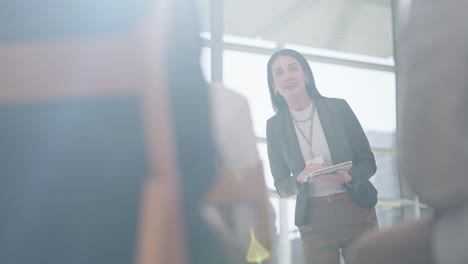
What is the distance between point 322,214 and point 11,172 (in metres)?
2.09

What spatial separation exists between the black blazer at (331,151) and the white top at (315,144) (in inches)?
1.1

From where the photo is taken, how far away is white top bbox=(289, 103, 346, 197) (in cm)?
264

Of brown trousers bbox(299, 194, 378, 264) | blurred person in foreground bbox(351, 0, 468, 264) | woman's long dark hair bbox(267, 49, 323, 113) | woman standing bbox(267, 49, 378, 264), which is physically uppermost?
blurred person in foreground bbox(351, 0, 468, 264)

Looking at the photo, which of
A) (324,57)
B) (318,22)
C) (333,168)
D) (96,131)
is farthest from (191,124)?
(318,22)

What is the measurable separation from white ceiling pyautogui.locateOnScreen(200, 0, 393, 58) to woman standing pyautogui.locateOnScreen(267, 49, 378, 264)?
268 cm

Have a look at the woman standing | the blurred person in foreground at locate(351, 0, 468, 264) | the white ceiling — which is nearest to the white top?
the woman standing

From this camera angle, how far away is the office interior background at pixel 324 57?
537 centimetres

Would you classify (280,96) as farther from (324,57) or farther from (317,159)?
(324,57)

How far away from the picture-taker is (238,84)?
5285mm

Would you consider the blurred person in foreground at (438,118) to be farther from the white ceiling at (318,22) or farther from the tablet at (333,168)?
the white ceiling at (318,22)

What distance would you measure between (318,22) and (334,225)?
13.3 feet

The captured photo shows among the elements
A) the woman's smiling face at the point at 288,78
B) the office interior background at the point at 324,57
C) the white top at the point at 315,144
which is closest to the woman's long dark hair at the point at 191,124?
the white top at the point at 315,144

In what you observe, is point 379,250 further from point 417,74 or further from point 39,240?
point 39,240

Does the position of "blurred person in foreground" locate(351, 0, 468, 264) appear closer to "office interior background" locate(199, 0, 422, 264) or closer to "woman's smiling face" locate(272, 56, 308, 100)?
"woman's smiling face" locate(272, 56, 308, 100)
